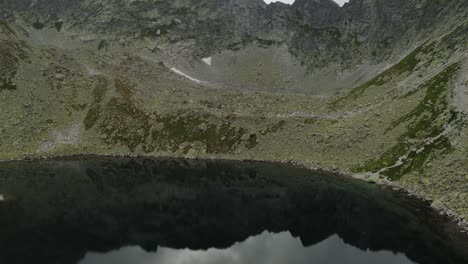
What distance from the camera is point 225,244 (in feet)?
177

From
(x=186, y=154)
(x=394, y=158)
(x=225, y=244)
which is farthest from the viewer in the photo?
(x=186, y=154)

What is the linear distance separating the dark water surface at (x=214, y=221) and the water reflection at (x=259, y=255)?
125 mm

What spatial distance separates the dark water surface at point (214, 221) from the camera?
4997cm

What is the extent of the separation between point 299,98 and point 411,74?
4009cm

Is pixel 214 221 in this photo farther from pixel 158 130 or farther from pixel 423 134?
pixel 158 130

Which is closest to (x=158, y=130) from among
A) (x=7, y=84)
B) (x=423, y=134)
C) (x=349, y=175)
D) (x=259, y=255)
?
(x=7, y=84)

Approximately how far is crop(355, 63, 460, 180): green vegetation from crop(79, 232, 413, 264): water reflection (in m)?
31.3

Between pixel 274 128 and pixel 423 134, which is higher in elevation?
pixel 423 134

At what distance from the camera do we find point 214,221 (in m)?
62.6

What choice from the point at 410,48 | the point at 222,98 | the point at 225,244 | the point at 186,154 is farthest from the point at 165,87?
the point at 225,244

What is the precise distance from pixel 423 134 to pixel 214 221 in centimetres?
4804

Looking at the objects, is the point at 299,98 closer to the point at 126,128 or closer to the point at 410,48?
the point at 410,48

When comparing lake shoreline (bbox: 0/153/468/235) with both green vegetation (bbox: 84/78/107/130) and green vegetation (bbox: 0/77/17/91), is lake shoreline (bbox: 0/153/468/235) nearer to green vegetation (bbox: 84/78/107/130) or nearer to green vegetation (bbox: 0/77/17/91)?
green vegetation (bbox: 84/78/107/130)

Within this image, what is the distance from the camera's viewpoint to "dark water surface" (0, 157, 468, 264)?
49969 millimetres
